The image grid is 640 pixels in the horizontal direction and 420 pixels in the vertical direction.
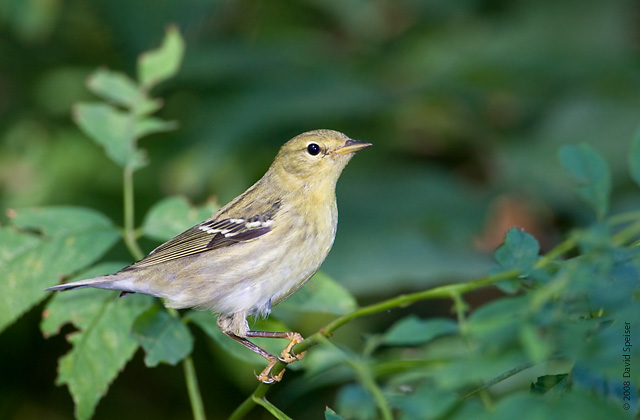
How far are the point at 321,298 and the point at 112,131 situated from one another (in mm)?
1421

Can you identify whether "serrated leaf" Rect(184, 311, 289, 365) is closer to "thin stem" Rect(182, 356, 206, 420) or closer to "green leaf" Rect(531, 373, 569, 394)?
"thin stem" Rect(182, 356, 206, 420)

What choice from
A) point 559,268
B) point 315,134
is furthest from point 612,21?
point 559,268

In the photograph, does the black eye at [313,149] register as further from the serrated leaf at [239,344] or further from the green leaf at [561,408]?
the green leaf at [561,408]

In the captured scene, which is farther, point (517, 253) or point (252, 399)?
point (252, 399)

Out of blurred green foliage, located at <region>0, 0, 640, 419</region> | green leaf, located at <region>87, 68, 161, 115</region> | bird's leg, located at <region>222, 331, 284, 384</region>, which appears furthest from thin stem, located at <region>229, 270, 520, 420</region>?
blurred green foliage, located at <region>0, 0, 640, 419</region>

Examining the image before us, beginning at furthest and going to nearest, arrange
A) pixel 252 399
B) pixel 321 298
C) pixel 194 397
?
pixel 321 298, pixel 194 397, pixel 252 399

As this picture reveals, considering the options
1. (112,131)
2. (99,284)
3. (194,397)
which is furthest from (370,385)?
(112,131)

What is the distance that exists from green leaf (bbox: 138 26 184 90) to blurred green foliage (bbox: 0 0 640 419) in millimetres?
1541

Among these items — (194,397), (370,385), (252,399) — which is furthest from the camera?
(194,397)

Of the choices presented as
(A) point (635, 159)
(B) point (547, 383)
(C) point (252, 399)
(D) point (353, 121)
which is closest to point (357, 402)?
(B) point (547, 383)

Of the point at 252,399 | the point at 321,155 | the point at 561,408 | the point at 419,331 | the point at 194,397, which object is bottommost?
the point at 194,397

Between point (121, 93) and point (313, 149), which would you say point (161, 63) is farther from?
point (313, 149)

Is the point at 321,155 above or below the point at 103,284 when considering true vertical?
above

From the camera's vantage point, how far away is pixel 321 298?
136 inches
